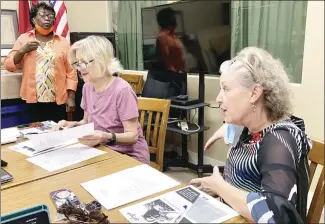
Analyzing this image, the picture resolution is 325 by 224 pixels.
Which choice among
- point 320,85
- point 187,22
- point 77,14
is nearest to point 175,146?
point 187,22

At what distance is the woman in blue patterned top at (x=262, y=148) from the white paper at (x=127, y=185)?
0.39 ft

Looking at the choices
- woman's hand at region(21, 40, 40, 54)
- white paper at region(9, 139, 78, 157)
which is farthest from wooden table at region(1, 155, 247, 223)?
woman's hand at region(21, 40, 40, 54)

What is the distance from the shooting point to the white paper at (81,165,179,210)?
75 centimetres

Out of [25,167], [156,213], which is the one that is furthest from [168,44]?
[156,213]

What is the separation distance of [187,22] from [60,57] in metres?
1.33

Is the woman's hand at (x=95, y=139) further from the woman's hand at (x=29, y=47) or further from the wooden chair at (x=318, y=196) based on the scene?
the wooden chair at (x=318, y=196)

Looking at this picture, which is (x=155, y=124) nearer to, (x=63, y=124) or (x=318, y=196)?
(x=63, y=124)

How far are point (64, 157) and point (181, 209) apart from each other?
0.61 m

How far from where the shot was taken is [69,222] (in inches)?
21.3

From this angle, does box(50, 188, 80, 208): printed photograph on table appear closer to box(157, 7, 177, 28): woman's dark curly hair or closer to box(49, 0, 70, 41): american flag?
box(49, 0, 70, 41): american flag

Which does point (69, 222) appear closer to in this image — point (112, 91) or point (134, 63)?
point (112, 91)

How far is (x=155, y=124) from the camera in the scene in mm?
1544

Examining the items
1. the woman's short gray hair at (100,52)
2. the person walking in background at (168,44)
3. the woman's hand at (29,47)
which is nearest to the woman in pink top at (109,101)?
the woman's short gray hair at (100,52)

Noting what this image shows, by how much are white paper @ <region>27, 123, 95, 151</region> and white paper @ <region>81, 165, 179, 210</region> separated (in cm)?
25
